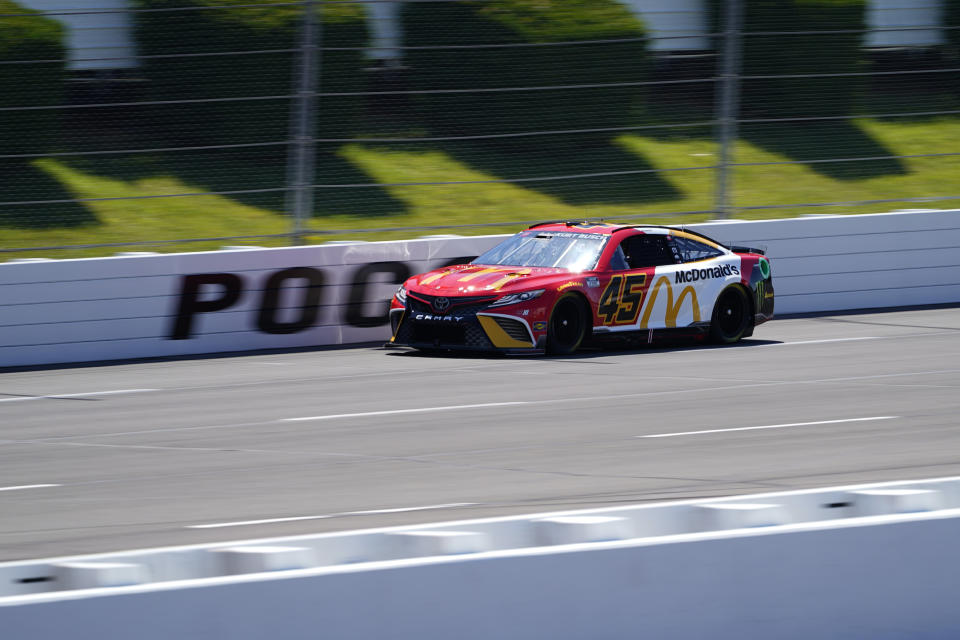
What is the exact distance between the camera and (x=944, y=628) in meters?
4.41

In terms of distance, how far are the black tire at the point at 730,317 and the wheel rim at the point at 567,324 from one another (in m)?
1.65

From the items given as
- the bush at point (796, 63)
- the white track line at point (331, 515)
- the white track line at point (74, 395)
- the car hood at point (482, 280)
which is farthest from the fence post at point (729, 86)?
the white track line at point (331, 515)

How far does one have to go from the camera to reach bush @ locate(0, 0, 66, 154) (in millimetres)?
13305

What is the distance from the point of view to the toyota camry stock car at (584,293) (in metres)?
12.3

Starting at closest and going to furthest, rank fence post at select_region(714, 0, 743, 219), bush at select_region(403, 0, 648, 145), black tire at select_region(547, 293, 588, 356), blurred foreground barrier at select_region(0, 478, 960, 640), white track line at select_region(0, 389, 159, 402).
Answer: blurred foreground barrier at select_region(0, 478, 960, 640) < white track line at select_region(0, 389, 159, 402) < black tire at select_region(547, 293, 588, 356) < bush at select_region(403, 0, 648, 145) < fence post at select_region(714, 0, 743, 219)

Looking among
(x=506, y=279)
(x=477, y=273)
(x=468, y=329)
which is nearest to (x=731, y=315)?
(x=506, y=279)

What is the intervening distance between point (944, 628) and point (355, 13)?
40.5 feet

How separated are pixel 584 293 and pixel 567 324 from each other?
33cm

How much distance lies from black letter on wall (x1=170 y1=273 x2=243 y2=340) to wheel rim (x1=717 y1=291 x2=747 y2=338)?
484 centimetres

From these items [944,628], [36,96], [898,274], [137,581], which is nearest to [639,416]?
[944,628]

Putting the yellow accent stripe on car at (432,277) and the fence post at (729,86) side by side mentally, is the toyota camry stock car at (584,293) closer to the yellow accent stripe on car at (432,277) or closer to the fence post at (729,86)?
the yellow accent stripe on car at (432,277)

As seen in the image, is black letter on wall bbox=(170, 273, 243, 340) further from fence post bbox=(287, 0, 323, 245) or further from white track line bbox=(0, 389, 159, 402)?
white track line bbox=(0, 389, 159, 402)

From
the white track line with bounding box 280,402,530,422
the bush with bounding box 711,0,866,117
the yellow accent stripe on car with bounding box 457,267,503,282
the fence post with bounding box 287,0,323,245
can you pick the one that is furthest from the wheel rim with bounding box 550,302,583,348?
the bush with bounding box 711,0,866,117

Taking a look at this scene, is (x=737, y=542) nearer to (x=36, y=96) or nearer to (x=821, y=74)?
(x=36, y=96)
